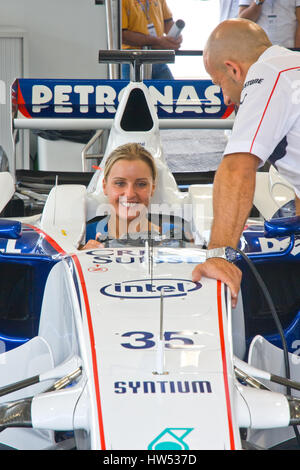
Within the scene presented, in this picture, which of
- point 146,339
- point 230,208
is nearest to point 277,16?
point 230,208

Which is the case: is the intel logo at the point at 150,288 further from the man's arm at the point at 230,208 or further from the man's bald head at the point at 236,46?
the man's bald head at the point at 236,46

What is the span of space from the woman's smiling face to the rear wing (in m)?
0.96

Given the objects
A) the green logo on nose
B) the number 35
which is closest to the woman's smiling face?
the number 35

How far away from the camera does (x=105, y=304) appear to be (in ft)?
4.35

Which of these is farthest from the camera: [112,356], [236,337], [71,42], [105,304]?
[71,42]

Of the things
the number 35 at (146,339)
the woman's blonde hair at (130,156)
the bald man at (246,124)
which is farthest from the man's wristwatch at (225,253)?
the woman's blonde hair at (130,156)

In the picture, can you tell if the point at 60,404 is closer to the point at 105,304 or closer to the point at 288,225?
the point at 105,304

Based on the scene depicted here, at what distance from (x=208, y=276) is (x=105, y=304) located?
0.23 m

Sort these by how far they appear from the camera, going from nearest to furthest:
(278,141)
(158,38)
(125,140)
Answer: (278,141) < (125,140) < (158,38)

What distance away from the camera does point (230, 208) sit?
157 cm

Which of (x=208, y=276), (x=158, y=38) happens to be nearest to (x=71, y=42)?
(x=158, y=38)

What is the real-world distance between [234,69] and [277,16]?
2.57 metres

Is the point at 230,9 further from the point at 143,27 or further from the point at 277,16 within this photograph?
the point at 143,27

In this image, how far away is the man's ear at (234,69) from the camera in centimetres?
189
